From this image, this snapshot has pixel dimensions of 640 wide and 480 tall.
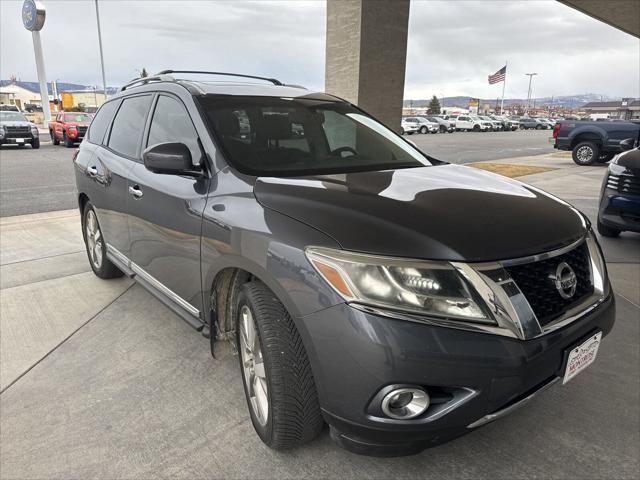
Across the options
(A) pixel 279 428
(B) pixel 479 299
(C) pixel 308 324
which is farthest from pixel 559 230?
(A) pixel 279 428

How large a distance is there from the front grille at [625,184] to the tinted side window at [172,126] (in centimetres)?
476

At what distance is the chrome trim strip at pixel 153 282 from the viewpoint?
2805mm

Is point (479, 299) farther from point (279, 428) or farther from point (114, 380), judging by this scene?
point (114, 380)

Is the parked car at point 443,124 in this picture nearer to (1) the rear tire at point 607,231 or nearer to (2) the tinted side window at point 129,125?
(1) the rear tire at point 607,231

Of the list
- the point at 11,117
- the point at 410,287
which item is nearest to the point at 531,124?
the point at 11,117

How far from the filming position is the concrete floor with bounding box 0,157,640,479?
220 cm

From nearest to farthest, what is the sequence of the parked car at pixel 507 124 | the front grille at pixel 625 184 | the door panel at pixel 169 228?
the door panel at pixel 169 228 → the front grille at pixel 625 184 → the parked car at pixel 507 124

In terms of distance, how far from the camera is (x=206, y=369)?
3016 mm

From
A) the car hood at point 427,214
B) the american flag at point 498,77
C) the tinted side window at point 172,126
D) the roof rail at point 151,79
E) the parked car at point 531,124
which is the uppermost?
the american flag at point 498,77

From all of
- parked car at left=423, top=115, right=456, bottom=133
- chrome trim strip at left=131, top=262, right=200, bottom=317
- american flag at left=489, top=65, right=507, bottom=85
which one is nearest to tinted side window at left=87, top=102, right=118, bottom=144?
chrome trim strip at left=131, top=262, right=200, bottom=317

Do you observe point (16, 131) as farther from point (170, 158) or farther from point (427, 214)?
point (427, 214)

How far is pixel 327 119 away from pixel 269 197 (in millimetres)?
1327

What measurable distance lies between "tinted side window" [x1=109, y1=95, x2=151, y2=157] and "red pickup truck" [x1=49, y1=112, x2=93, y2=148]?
1901 centimetres

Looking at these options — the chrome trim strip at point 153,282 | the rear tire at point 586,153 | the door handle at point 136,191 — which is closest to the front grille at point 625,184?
the chrome trim strip at point 153,282
